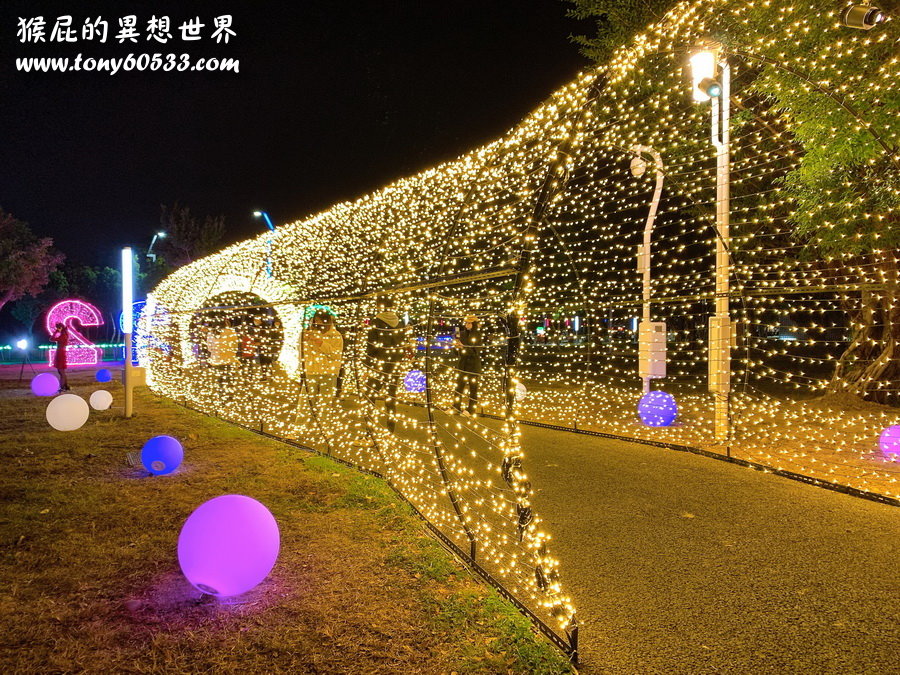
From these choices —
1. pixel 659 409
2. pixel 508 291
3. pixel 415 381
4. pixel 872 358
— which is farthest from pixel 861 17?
pixel 415 381

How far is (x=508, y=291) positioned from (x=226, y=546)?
2.02 metres

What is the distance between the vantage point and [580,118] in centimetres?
274

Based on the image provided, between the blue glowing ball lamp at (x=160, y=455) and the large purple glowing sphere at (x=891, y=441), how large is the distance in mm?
6768

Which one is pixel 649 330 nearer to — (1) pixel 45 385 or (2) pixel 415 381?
(2) pixel 415 381

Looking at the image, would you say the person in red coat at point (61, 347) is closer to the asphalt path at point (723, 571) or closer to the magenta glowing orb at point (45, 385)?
the magenta glowing orb at point (45, 385)

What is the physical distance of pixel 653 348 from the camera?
25.8ft

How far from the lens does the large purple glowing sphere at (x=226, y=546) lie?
2.54 meters

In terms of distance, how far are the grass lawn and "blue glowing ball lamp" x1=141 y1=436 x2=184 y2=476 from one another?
113 millimetres

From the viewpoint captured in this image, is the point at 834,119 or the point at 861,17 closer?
the point at 861,17

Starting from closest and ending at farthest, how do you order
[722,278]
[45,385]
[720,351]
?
[722,278], [720,351], [45,385]

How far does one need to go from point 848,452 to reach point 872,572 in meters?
3.56

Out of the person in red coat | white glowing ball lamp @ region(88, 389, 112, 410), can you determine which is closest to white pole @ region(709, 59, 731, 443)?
white glowing ball lamp @ region(88, 389, 112, 410)

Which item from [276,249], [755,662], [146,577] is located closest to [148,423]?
[276,249]

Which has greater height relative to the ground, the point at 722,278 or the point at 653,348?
the point at 722,278
